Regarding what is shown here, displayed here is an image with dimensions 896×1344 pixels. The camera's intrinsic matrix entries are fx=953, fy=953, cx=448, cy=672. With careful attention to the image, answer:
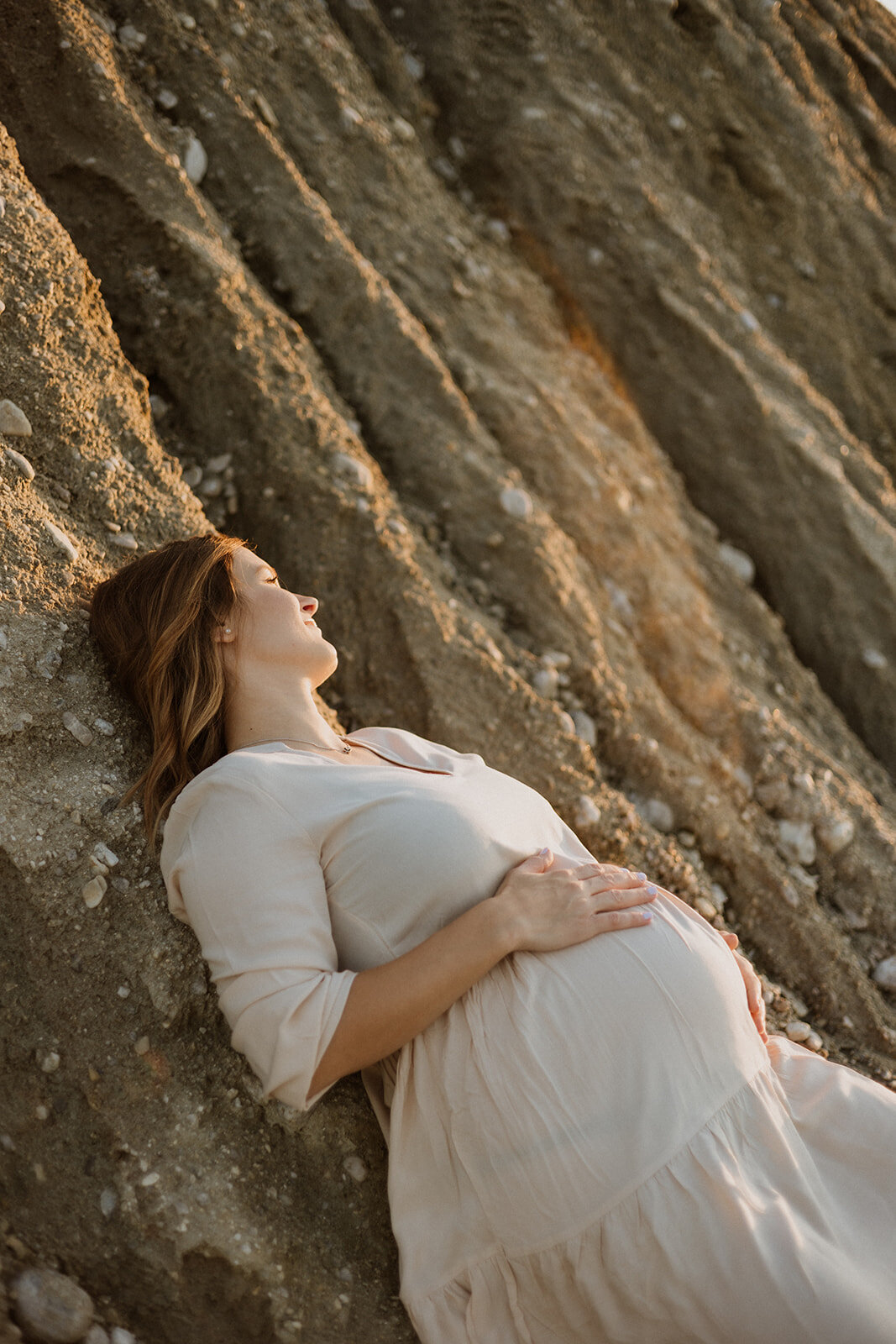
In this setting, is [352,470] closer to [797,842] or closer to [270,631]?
[270,631]

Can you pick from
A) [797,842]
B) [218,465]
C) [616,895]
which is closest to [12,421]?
[218,465]

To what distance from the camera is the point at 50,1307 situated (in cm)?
205

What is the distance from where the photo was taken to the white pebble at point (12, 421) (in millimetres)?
2809

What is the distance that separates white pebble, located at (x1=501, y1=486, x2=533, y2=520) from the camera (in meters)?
3.89

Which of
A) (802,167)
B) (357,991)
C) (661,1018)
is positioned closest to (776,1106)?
(661,1018)

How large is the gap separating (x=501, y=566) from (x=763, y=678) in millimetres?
1406

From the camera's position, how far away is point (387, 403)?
397cm

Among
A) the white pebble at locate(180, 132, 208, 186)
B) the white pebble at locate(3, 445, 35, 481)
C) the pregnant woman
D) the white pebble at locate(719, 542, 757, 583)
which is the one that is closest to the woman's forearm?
the pregnant woman

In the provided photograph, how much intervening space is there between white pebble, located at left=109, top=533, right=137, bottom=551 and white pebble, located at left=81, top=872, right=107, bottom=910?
110cm

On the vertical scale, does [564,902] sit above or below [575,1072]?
above

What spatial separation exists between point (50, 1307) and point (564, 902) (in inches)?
55.3

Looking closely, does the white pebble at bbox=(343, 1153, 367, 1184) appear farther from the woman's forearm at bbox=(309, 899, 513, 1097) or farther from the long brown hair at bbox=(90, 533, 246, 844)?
the long brown hair at bbox=(90, 533, 246, 844)

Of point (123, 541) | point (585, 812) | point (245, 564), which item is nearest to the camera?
point (245, 564)

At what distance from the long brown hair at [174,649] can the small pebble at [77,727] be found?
0.16 meters
